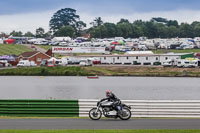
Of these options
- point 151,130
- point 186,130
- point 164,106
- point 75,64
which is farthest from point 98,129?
point 75,64

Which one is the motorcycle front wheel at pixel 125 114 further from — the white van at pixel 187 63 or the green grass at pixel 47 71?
the white van at pixel 187 63

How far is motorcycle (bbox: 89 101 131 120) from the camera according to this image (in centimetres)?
2409

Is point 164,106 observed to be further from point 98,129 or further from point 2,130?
point 2,130

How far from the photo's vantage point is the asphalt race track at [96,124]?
846 inches

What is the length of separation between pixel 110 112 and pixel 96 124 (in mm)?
1868

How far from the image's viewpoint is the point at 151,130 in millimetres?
20250

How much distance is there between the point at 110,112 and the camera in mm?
24219

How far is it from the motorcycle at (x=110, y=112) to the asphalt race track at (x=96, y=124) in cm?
26

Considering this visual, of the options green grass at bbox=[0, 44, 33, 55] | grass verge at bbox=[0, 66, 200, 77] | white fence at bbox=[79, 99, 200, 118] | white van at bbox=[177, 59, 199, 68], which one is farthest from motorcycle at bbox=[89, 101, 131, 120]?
green grass at bbox=[0, 44, 33, 55]

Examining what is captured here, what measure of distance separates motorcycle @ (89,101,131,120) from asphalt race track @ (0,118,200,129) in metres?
0.26

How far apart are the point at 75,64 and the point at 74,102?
77.7m

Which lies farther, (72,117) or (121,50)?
(121,50)

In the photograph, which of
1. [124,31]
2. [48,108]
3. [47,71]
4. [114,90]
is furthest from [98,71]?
[124,31]

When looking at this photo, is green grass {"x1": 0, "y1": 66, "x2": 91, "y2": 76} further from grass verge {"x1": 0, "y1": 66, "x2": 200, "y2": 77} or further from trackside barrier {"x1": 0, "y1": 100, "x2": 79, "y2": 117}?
trackside barrier {"x1": 0, "y1": 100, "x2": 79, "y2": 117}
